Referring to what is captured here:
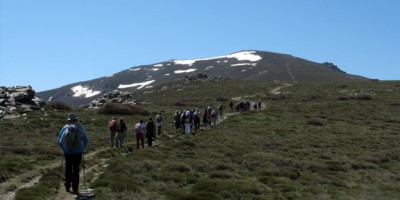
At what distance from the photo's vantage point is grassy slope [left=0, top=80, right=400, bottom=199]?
16.2 meters

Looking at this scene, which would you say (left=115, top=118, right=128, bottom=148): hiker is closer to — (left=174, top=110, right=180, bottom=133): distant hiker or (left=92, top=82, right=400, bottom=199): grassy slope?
(left=92, top=82, right=400, bottom=199): grassy slope

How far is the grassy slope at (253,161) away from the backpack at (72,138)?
173cm

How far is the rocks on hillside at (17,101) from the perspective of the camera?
45.4 metres

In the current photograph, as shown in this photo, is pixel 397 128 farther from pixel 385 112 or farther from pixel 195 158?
pixel 195 158

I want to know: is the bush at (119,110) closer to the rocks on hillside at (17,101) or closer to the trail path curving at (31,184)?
the rocks on hillside at (17,101)

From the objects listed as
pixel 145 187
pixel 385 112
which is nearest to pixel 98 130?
pixel 145 187

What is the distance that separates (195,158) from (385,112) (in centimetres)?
5062

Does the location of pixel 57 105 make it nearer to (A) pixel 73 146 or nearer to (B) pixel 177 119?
(B) pixel 177 119

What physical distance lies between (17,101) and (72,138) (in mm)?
41895

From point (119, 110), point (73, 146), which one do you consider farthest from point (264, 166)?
point (119, 110)

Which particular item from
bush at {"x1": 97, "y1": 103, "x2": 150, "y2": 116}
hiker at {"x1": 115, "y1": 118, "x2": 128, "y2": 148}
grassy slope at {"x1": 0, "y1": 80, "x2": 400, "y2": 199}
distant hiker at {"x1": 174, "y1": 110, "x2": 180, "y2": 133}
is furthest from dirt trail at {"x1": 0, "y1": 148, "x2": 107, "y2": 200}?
bush at {"x1": 97, "y1": 103, "x2": 150, "y2": 116}

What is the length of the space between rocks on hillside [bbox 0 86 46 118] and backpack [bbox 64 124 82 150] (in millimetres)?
32770

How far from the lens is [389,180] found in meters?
20.8

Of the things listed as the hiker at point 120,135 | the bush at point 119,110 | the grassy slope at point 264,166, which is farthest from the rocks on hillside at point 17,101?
the grassy slope at point 264,166
